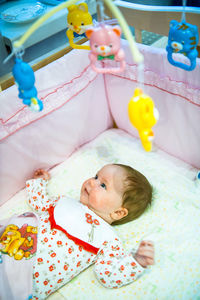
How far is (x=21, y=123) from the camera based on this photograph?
1.15 m

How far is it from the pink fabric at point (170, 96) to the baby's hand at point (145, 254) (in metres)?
0.42

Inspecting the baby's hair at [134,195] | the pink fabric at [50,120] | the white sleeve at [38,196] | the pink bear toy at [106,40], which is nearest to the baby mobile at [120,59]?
the pink bear toy at [106,40]

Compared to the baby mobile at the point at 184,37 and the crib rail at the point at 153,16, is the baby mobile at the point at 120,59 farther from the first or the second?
the crib rail at the point at 153,16

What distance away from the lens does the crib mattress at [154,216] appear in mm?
987

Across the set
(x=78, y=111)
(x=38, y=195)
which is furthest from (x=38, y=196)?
(x=78, y=111)

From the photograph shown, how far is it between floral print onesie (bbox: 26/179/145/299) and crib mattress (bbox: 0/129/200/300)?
5 centimetres

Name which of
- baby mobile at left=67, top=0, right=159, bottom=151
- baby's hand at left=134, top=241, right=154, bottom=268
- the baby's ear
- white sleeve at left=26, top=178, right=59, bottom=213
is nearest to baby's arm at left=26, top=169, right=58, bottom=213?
white sleeve at left=26, top=178, right=59, bottom=213

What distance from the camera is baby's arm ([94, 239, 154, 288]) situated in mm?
957

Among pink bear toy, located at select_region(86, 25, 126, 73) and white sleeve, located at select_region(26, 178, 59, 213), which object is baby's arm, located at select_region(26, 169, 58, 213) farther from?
pink bear toy, located at select_region(86, 25, 126, 73)

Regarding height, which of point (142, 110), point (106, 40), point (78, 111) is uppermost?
point (106, 40)

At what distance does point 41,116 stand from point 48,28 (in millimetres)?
456

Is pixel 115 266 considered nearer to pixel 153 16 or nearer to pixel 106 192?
pixel 106 192

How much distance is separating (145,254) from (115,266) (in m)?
0.13

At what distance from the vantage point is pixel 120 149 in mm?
1428
